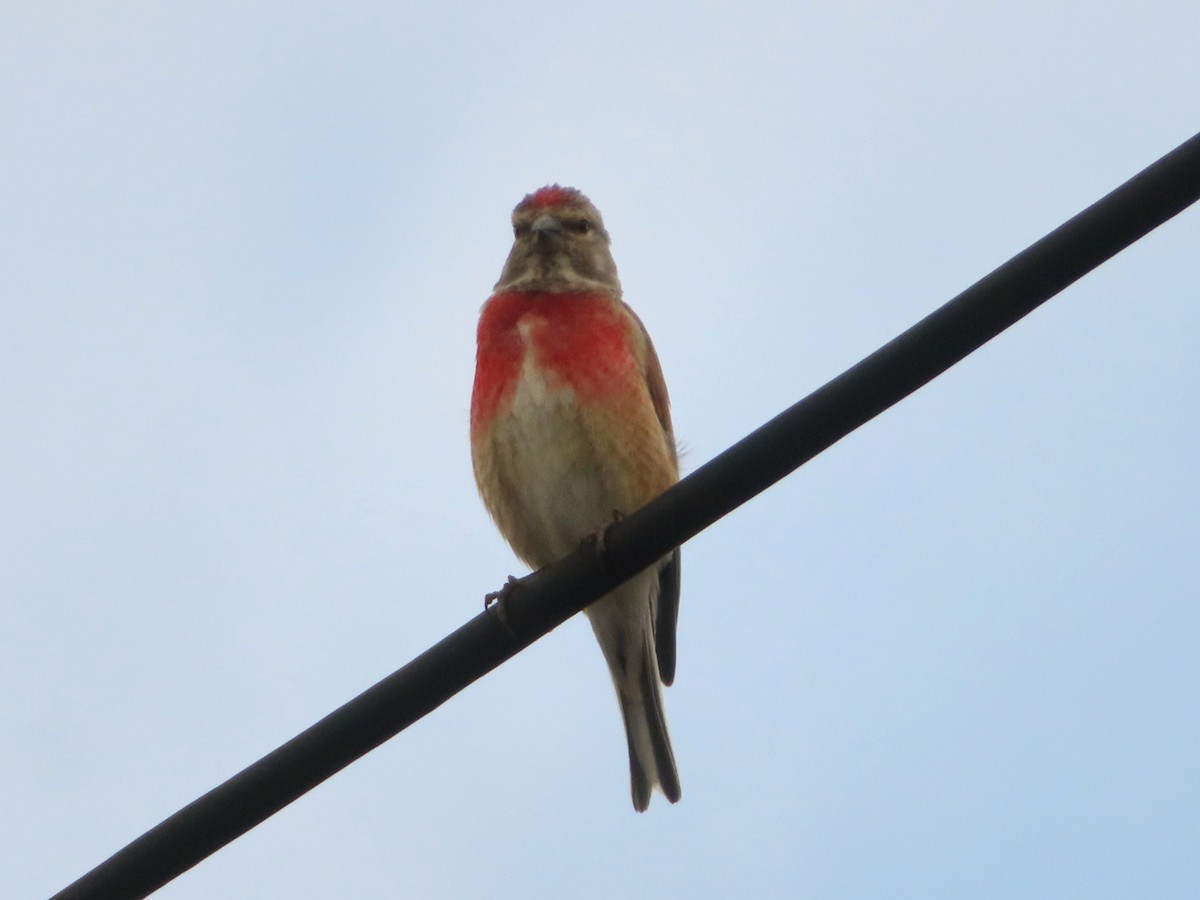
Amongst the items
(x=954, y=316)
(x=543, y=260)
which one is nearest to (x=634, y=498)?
(x=543, y=260)

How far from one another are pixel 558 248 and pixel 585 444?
1.59m

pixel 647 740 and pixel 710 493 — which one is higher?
pixel 647 740

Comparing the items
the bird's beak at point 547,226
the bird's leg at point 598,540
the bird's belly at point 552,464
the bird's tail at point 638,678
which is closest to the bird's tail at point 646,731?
the bird's tail at point 638,678

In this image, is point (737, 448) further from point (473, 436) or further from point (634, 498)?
point (473, 436)

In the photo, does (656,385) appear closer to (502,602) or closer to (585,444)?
(585,444)

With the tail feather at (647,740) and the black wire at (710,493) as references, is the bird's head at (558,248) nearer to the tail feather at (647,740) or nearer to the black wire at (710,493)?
the tail feather at (647,740)

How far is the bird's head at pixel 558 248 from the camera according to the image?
7.13 meters

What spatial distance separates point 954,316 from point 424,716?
156 cm

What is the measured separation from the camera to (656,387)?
21.9 ft

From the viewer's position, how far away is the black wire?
10.5 feet

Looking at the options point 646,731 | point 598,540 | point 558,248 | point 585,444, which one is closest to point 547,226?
point 558,248

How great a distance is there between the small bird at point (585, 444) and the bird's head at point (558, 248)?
0.8 inches

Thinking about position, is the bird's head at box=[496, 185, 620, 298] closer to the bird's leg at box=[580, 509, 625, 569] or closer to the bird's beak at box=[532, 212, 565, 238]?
the bird's beak at box=[532, 212, 565, 238]

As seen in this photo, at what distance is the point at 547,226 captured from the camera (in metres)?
7.35
